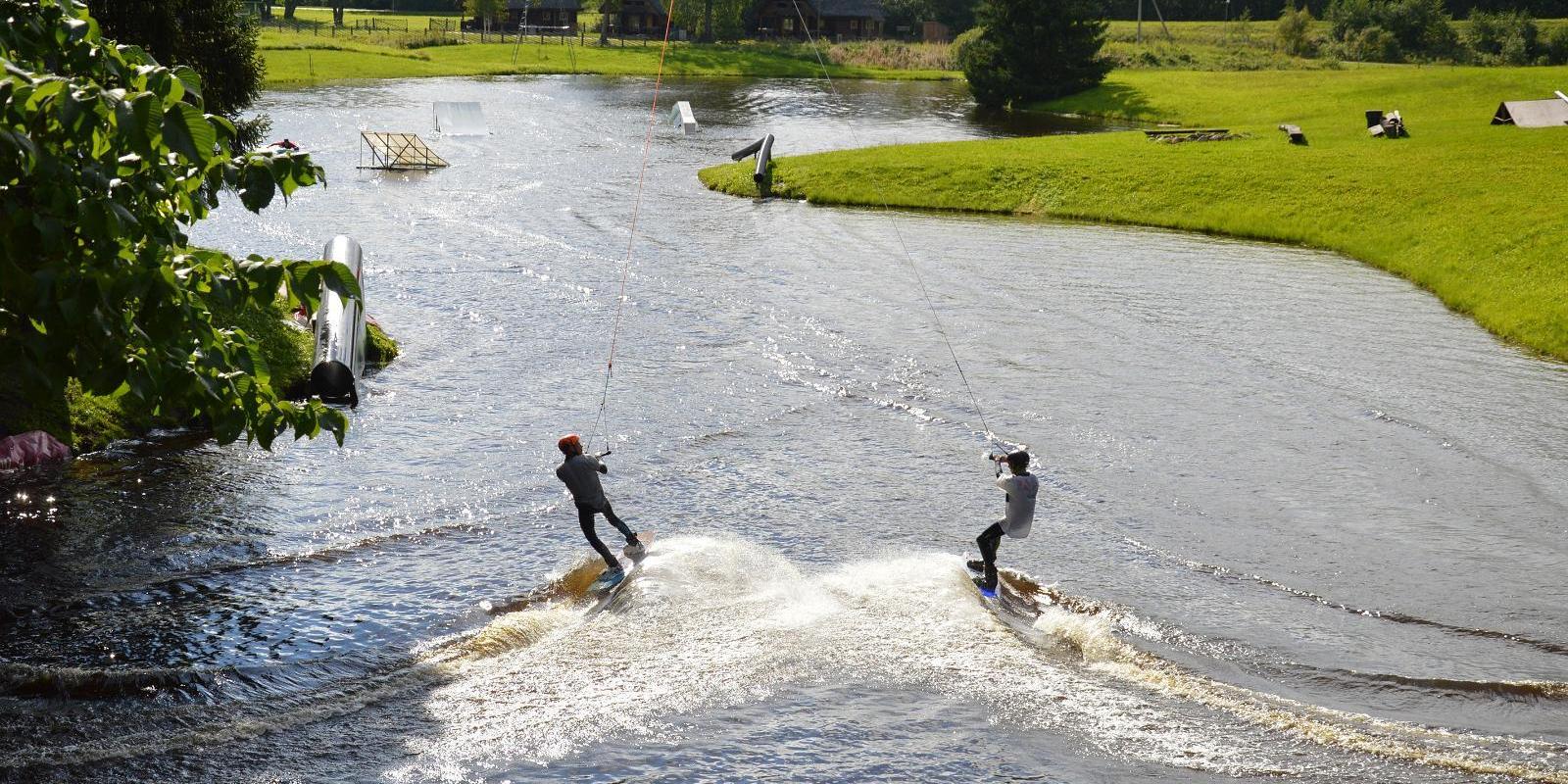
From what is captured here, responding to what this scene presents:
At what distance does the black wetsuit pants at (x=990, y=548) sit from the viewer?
16031mm

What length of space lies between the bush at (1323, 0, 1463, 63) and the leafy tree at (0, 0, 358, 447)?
110259 millimetres

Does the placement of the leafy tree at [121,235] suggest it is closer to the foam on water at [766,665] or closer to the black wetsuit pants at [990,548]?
the foam on water at [766,665]

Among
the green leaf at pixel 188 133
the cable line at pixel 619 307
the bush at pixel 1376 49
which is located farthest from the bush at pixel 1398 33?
the green leaf at pixel 188 133

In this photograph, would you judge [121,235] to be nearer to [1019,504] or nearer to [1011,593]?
[1019,504]

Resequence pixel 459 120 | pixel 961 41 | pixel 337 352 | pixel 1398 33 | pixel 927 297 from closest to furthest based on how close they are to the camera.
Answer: pixel 337 352, pixel 927 297, pixel 459 120, pixel 1398 33, pixel 961 41

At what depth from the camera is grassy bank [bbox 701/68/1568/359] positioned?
3447 centimetres

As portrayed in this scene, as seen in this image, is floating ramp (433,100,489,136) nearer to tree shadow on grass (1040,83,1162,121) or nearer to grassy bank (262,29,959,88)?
grassy bank (262,29,959,88)

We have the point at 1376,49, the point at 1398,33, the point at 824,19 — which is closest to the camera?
the point at 1376,49

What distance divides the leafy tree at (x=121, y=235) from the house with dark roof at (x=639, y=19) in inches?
5076

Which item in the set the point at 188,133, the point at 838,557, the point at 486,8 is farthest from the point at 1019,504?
the point at 486,8

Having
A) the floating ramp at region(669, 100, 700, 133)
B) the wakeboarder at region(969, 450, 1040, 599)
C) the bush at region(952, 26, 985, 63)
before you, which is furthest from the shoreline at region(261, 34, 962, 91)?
the wakeboarder at region(969, 450, 1040, 599)

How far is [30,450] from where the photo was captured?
65.5 ft

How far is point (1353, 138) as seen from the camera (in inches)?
2079

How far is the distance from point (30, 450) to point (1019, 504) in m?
14.7
